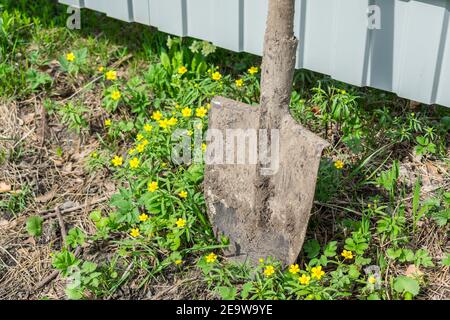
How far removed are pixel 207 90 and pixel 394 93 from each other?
92 centimetres

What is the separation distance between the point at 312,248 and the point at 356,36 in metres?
0.99

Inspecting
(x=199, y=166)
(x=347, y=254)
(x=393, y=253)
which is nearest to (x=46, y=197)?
(x=199, y=166)

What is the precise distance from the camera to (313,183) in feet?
9.61

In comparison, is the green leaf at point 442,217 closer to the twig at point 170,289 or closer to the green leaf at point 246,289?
the green leaf at point 246,289

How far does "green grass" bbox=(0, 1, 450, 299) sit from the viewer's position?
10.2 ft

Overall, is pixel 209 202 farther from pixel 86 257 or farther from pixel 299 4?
pixel 299 4

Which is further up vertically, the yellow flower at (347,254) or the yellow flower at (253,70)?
the yellow flower at (253,70)

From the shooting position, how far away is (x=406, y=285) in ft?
9.74

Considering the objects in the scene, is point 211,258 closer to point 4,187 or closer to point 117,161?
point 117,161

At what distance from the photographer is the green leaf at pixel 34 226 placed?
3350mm

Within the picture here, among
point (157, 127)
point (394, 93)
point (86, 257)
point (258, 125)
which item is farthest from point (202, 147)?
point (394, 93)

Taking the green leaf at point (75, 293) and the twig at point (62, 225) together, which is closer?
the green leaf at point (75, 293)

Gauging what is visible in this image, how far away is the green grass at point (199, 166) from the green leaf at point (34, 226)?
0.51ft

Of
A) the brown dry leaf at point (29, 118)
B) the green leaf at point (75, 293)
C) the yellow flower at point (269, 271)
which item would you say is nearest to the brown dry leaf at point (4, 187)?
the brown dry leaf at point (29, 118)
